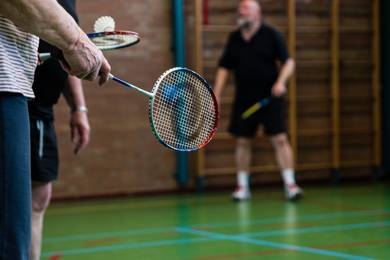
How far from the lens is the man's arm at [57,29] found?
2064mm

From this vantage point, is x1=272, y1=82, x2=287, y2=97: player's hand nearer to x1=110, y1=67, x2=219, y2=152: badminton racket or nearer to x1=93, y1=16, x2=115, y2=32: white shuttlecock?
x1=110, y1=67, x2=219, y2=152: badminton racket

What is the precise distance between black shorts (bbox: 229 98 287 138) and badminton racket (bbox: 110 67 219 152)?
5368 mm

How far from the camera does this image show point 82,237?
603cm

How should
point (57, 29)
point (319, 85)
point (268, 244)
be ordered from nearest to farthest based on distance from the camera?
point (57, 29) < point (268, 244) < point (319, 85)

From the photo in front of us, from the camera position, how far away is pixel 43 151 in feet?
11.0

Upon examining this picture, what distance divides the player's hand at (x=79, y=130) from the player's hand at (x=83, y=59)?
1.36 metres

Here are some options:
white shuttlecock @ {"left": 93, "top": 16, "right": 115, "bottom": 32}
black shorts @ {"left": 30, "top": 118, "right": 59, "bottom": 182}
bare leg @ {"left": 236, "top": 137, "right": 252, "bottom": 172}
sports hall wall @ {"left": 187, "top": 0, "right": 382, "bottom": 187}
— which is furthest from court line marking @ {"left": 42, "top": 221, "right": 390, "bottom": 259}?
sports hall wall @ {"left": 187, "top": 0, "right": 382, "bottom": 187}

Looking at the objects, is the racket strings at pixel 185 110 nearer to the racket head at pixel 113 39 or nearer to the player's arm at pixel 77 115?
the racket head at pixel 113 39

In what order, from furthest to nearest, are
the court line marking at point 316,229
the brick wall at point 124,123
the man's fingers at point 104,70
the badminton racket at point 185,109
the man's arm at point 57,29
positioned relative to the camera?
1. the brick wall at point 124,123
2. the court line marking at point 316,229
3. the badminton racket at point 185,109
4. the man's fingers at point 104,70
5. the man's arm at point 57,29

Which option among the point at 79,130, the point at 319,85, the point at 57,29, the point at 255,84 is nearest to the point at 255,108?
the point at 255,84

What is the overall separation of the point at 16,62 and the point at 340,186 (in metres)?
8.00

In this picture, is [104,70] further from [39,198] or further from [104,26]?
[39,198]

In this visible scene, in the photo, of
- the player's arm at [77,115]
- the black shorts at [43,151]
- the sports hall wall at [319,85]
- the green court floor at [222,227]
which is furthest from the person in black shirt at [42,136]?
the sports hall wall at [319,85]

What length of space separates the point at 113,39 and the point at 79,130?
76 centimetres
